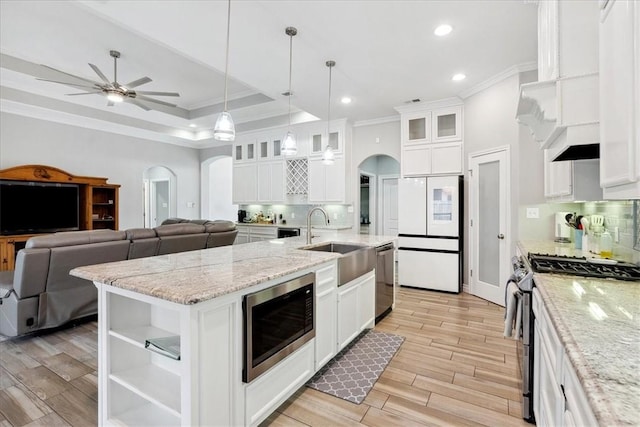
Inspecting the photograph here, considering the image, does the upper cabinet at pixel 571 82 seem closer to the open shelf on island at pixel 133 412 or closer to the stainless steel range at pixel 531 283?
the stainless steel range at pixel 531 283

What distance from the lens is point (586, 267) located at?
6.07 ft

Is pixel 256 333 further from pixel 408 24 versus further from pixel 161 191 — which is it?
pixel 161 191

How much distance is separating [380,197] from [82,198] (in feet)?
21.3

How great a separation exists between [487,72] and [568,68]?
2661 millimetres

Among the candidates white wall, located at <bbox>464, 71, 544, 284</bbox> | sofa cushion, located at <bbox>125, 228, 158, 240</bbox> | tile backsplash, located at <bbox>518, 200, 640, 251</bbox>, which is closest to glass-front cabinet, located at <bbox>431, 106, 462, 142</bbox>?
white wall, located at <bbox>464, 71, 544, 284</bbox>

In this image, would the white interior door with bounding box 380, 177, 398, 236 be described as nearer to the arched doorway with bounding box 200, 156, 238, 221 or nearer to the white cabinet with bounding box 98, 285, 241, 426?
the arched doorway with bounding box 200, 156, 238, 221

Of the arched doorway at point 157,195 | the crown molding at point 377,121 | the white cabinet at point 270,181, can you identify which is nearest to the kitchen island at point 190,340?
the crown molding at point 377,121

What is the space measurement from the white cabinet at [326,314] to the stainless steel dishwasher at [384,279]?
1.03 m

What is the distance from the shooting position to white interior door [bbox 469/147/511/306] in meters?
3.97

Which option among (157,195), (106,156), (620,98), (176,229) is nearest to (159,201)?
(157,195)

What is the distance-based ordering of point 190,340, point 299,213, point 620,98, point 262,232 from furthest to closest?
point 299,213
point 262,232
point 190,340
point 620,98

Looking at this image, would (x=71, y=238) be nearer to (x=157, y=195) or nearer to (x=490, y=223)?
(x=490, y=223)

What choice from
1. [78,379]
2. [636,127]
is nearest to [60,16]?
[78,379]

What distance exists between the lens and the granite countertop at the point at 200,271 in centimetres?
143
